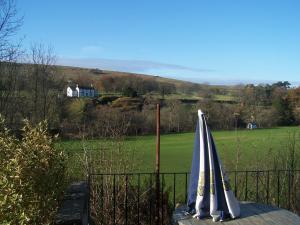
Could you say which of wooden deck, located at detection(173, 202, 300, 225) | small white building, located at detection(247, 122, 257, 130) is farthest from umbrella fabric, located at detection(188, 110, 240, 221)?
small white building, located at detection(247, 122, 257, 130)

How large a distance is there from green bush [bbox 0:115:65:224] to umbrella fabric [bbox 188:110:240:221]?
1512 millimetres

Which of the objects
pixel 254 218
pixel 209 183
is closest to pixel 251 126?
pixel 254 218

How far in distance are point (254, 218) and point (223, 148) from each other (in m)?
8.17

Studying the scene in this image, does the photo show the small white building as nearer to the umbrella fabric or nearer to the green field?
the green field

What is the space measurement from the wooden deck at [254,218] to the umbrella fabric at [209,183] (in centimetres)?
9

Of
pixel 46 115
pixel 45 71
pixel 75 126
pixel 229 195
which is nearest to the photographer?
pixel 229 195

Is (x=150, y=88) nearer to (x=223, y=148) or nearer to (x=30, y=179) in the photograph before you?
(x=223, y=148)

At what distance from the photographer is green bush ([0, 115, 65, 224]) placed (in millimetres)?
3398

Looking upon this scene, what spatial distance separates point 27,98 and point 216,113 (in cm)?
821

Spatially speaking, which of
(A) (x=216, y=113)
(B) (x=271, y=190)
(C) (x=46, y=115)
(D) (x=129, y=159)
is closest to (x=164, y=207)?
(D) (x=129, y=159)

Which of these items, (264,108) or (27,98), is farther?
(264,108)

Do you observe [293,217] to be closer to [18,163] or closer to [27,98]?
[18,163]

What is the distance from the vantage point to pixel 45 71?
17344 millimetres

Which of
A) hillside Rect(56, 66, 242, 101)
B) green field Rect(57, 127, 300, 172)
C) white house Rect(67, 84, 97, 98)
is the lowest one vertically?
green field Rect(57, 127, 300, 172)
